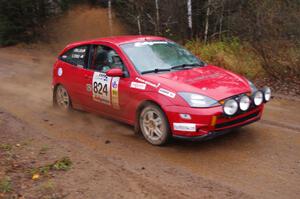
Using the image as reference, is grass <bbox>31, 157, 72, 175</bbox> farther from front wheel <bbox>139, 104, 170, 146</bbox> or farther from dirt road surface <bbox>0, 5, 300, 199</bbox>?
front wheel <bbox>139, 104, 170, 146</bbox>

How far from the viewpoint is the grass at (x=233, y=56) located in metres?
12.0

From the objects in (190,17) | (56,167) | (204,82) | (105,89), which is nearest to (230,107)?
(204,82)

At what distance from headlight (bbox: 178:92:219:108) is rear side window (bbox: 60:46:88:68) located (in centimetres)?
280

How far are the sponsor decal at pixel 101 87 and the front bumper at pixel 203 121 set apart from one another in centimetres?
155

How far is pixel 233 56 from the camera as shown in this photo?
12961 millimetres

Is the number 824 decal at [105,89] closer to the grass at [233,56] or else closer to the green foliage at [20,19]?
the grass at [233,56]

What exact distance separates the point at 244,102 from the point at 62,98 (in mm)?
4317

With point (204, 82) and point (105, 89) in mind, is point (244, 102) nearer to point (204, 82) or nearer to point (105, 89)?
point (204, 82)

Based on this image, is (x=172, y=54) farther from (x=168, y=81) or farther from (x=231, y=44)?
(x=231, y=44)

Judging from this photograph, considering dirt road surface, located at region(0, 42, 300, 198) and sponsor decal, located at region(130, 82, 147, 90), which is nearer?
dirt road surface, located at region(0, 42, 300, 198)

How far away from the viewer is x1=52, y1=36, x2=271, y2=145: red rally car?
20.8 feet

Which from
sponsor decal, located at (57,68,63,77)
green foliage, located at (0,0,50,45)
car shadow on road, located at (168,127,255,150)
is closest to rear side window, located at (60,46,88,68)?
sponsor decal, located at (57,68,63,77)

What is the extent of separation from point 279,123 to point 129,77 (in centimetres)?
293

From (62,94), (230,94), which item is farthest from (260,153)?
(62,94)
